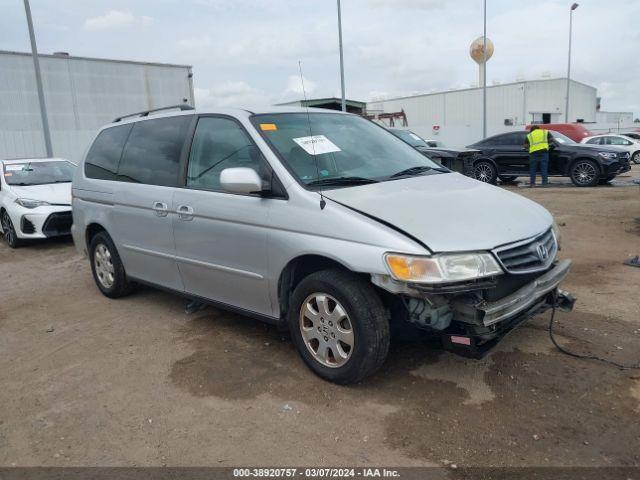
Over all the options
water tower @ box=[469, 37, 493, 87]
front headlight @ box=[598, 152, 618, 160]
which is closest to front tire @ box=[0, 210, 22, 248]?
front headlight @ box=[598, 152, 618, 160]

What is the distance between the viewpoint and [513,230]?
10.6 ft

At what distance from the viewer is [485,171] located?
1494 cm

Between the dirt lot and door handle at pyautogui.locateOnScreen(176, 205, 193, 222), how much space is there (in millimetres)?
992

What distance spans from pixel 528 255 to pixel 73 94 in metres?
26.6

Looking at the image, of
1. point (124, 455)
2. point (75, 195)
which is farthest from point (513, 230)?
point (75, 195)

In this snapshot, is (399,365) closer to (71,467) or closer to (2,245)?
(71,467)

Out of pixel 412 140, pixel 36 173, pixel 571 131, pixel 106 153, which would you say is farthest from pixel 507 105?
pixel 106 153

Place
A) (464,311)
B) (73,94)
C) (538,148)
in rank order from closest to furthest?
1. (464,311)
2. (538,148)
3. (73,94)

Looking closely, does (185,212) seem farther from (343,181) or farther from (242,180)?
(343,181)

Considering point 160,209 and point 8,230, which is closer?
point 160,209

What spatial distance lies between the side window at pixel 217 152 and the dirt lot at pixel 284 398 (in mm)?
1308

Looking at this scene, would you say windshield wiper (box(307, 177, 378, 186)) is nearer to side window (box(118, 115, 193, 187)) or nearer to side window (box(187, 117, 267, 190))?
side window (box(187, 117, 267, 190))

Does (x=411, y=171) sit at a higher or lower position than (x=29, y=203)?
higher

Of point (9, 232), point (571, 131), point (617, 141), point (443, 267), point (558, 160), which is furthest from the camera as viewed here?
point (571, 131)
